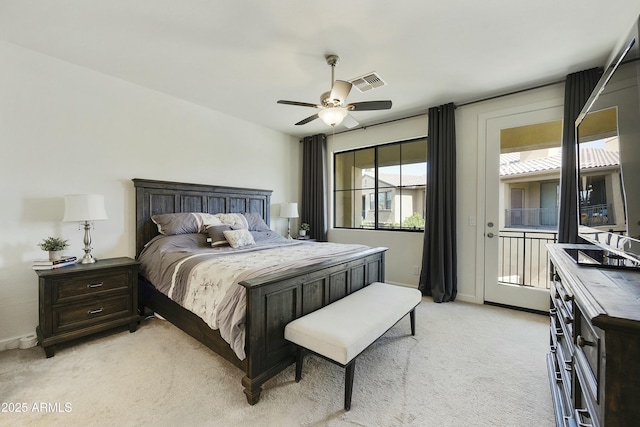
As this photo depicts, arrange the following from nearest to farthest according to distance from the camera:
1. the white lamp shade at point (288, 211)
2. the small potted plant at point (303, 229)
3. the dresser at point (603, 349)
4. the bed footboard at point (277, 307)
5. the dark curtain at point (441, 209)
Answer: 1. the dresser at point (603, 349)
2. the bed footboard at point (277, 307)
3. the dark curtain at point (441, 209)
4. the white lamp shade at point (288, 211)
5. the small potted plant at point (303, 229)

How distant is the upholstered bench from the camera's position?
5.38 feet

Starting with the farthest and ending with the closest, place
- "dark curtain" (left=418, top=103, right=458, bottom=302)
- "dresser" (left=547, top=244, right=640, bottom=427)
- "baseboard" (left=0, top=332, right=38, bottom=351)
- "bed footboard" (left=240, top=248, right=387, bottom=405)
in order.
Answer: "dark curtain" (left=418, top=103, right=458, bottom=302) → "baseboard" (left=0, top=332, right=38, bottom=351) → "bed footboard" (left=240, top=248, right=387, bottom=405) → "dresser" (left=547, top=244, right=640, bottom=427)

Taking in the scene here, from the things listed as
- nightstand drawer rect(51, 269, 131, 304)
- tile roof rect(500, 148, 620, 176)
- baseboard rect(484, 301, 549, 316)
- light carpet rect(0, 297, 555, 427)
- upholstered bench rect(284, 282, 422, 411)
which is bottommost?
light carpet rect(0, 297, 555, 427)

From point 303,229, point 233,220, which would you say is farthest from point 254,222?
point 303,229

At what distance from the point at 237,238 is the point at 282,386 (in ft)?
5.57

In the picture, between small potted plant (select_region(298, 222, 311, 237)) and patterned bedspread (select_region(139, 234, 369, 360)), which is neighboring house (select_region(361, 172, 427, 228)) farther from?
patterned bedspread (select_region(139, 234, 369, 360))

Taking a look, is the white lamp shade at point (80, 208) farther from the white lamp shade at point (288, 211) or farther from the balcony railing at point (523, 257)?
the balcony railing at point (523, 257)

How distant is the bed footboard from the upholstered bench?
0.11 meters

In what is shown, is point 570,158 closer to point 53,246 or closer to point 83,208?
point 83,208

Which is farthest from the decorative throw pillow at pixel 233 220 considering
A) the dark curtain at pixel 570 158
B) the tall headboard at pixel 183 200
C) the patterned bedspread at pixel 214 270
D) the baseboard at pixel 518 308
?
the dark curtain at pixel 570 158

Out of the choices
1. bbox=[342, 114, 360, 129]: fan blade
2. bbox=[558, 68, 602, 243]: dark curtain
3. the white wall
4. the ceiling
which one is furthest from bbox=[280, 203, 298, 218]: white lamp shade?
bbox=[558, 68, 602, 243]: dark curtain

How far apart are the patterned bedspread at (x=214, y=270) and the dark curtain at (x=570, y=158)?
86.0 inches

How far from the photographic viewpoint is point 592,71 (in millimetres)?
2707

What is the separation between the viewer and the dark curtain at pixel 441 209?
3.59 meters
